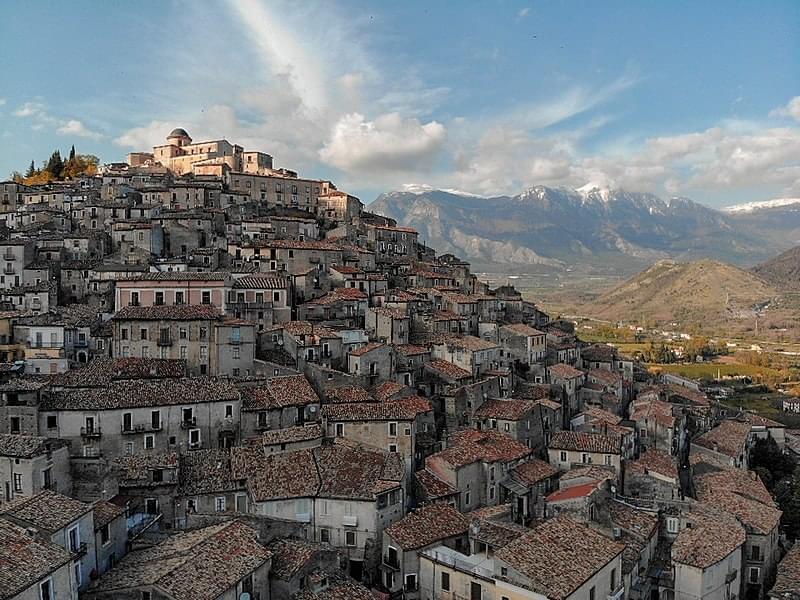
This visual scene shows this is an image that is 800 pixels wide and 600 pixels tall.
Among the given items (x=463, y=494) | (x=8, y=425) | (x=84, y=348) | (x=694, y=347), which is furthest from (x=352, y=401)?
(x=694, y=347)

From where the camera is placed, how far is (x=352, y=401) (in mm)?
36094

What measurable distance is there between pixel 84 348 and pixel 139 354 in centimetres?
564

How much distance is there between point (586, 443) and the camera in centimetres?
3856

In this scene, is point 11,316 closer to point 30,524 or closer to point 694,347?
point 30,524

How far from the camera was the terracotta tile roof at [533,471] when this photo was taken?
35.1 m

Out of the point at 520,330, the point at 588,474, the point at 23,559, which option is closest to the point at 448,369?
the point at 588,474

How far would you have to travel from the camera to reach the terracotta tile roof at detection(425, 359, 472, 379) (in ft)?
138

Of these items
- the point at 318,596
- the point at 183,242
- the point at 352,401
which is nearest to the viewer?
the point at 318,596

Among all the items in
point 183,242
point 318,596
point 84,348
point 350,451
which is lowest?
point 318,596

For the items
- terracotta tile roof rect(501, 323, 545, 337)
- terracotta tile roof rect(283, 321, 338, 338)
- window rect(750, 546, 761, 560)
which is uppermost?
terracotta tile roof rect(283, 321, 338, 338)

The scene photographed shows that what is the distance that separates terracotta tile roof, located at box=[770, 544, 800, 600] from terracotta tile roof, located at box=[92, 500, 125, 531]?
27277 mm

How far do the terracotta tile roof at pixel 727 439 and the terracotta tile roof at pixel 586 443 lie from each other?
37.5ft

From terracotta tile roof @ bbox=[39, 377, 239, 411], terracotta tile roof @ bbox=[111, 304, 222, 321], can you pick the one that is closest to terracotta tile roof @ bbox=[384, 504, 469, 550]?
terracotta tile roof @ bbox=[39, 377, 239, 411]

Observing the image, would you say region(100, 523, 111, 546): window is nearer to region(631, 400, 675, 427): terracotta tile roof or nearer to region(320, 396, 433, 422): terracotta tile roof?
region(320, 396, 433, 422): terracotta tile roof
